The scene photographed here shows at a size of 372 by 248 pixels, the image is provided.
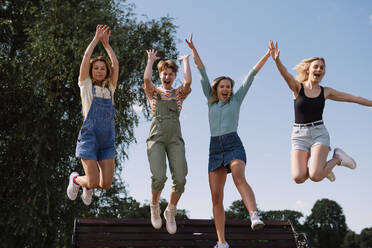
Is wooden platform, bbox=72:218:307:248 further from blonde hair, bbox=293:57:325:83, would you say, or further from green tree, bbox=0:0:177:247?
green tree, bbox=0:0:177:247

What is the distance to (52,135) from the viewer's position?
1288 cm

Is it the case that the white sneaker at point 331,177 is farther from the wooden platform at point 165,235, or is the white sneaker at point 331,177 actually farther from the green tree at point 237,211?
the green tree at point 237,211

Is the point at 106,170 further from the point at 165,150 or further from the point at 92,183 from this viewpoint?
the point at 165,150

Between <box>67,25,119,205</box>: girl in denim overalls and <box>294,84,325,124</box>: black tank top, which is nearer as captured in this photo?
<box>67,25,119,205</box>: girl in denim overalls

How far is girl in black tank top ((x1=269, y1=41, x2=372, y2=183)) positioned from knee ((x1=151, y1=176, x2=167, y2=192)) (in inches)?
74.6

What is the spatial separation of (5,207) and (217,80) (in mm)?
8971

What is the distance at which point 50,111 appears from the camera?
512 inches

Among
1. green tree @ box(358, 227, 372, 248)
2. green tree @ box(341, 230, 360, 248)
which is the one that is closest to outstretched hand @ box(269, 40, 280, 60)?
green tree @ box(341, 230, 360, 248)

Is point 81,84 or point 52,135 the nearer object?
point 81,84

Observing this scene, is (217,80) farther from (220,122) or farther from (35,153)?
(35,153)

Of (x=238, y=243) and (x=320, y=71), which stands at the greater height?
(x=320, y=71)

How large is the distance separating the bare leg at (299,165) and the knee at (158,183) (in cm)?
187

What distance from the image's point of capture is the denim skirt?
5820 mm

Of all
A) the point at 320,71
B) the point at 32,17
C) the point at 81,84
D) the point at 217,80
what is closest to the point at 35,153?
the point at 32,17
